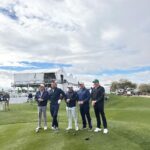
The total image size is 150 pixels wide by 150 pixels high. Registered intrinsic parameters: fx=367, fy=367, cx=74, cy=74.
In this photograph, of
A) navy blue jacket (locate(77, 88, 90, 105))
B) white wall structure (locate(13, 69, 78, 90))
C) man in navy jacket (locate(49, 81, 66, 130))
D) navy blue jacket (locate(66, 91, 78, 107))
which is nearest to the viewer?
navy blue jacket (locate(77, 88, 90, 105))

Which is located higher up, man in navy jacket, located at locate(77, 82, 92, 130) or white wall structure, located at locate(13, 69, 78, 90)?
white wall structure, located at locate(13, 69, 78, 90)

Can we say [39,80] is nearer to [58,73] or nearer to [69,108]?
[58,73]

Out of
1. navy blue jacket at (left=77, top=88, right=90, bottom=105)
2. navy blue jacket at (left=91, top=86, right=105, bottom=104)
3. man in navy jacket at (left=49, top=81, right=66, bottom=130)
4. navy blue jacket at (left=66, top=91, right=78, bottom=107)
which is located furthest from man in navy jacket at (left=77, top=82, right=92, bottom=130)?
man in navy jacket at (left=49, top=81, right=66, bottom=130)

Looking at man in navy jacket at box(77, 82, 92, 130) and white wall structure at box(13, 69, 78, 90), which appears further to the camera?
white wall structure at box(13, 69, 78, 90)

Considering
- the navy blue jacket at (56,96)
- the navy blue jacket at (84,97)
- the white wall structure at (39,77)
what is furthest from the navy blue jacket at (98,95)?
the white wall structure at (39,77)

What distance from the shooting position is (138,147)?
54.2 feet

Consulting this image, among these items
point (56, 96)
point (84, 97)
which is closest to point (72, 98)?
point (84, 97)

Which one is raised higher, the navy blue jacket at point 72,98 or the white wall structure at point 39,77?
the white wall structure at point 39,77

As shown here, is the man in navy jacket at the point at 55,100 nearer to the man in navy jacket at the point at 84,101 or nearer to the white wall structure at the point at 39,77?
the man in navy jacket at the point at 84,101

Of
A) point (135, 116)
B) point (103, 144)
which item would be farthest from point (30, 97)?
point (103, 144)

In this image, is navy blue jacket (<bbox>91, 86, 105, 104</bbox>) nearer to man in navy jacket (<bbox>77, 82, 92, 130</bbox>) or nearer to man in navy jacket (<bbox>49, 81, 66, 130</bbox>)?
man in navy jacket (<bbox>77, 82, 92, 130</bbox>)

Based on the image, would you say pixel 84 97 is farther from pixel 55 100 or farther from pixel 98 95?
pixel 55 100

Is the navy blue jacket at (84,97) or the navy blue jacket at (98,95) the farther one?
the navy blue jacket at (84,97)

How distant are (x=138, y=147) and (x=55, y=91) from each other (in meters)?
5.58
